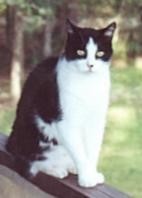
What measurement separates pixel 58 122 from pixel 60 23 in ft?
16.4

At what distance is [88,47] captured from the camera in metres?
1.45

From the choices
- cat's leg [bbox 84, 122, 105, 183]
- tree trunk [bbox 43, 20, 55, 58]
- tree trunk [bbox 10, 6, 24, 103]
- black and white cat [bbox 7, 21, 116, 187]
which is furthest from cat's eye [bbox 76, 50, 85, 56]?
tree trunk [bbox 43, 20, 55, 58]

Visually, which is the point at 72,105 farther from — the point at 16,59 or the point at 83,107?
the point at 16,59

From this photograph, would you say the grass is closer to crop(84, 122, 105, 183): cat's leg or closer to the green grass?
the green grass

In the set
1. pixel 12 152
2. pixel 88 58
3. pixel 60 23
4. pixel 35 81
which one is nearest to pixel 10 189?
pixel 12 152

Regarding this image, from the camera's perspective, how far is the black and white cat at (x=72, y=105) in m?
1.44

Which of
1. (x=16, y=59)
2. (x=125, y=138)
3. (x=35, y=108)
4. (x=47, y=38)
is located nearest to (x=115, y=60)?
(x=47, y=38)

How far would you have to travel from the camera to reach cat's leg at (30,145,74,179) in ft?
5.03

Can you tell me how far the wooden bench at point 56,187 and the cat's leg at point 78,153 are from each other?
21 millimetres

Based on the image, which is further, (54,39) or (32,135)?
(54,39)

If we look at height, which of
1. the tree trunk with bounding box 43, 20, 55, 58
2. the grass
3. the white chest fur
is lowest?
the grass

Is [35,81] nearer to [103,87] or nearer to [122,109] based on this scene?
[103,87]

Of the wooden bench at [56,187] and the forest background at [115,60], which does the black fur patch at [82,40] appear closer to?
the wooden bench at [56,187]

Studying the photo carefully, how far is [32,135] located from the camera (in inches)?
61.9
